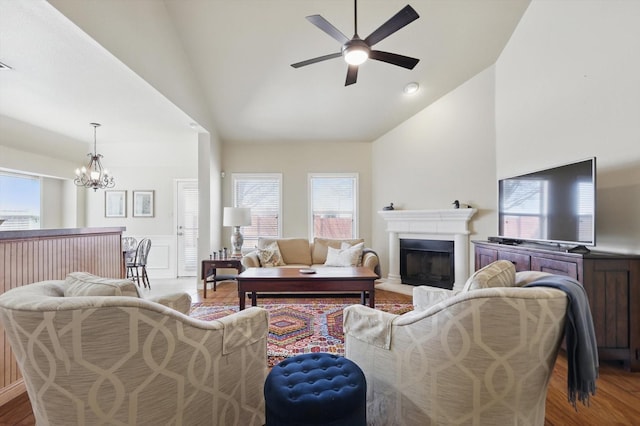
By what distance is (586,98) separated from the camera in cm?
266

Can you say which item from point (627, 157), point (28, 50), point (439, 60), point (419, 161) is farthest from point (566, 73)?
point (28, 50)

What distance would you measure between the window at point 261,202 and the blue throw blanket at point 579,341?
4909 millimetres

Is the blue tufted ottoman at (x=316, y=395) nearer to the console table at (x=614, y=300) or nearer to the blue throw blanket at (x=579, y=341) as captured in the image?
the blue throw blanket at (x=579, y=341)

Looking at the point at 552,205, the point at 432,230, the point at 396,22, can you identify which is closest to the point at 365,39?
the point at 396,22

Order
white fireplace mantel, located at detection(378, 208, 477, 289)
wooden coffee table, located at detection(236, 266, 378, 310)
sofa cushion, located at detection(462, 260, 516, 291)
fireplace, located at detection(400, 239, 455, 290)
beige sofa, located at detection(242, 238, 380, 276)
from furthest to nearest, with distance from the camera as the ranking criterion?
beige sofa, located at detection(242, 238, 380, 276)
fireplace, located at detection(400, 239, 455, 290)
white fireplace mantel, located at detection(378, 208, 477, 289)
wooden coffee table, located at detection(236, 266, 378, 310)
sofa cushion, located at detection(462, 260, 516, 291)

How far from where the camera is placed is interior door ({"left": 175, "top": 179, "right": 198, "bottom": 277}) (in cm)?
602

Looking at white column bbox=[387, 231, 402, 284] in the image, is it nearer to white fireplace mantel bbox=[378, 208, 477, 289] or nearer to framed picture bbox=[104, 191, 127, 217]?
white fireplace mantel bbox=[378, 208, 477, 289]

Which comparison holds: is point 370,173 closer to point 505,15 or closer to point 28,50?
point 505,15

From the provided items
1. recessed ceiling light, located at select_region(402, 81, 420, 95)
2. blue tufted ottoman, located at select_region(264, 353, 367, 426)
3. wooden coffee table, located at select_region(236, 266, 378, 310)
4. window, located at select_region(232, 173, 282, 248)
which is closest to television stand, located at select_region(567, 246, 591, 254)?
wooden coffee table, located at select_region(236, 266, 378, 310)

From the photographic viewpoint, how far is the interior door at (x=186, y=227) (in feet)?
19.7

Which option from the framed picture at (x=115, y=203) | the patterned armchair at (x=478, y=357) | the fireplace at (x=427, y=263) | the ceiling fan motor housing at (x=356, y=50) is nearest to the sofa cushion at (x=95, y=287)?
the patterned armchair at (x=478, y=357)

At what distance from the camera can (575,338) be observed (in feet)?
3.91

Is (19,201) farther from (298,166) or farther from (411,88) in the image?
(411,88)

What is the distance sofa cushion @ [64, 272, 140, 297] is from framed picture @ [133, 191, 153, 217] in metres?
5.29
